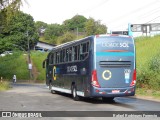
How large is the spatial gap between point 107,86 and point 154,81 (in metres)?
7.18

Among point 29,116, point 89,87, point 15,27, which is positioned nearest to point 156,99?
point 89,87

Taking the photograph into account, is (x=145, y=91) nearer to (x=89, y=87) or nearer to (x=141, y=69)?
(x=141, y=69)

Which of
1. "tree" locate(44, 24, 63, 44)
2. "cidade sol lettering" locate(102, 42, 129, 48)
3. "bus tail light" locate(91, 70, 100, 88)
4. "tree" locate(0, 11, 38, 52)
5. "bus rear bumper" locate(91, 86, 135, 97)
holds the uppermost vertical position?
"tree" locate(44, 24, 63, 44)

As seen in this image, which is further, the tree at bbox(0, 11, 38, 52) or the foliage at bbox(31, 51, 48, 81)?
the tree at bbox(0, 11, 38, 52)

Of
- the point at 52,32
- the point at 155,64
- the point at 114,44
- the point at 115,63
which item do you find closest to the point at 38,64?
the point at 52,32

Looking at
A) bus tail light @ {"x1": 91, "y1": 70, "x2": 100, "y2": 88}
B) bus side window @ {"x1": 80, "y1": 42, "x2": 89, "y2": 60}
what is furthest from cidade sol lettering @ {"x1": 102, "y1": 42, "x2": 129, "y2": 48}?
bus tail light @ {"x1": 91, "y1": 70, "x2": 100, "y2": 88}

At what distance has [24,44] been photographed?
7925cm

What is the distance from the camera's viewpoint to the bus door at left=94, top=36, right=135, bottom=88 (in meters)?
18.5

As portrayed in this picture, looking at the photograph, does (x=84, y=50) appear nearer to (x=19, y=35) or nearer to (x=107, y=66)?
(x=107, y=66)

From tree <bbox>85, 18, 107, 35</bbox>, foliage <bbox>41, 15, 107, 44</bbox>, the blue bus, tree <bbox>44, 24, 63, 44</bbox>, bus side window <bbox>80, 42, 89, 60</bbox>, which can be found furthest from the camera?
tree <bbox>44, 24, 63, 44</bbox>

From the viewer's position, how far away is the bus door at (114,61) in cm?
1850

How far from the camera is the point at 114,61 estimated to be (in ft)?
61.3

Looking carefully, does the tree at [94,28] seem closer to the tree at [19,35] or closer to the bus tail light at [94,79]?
the tree at [19,35]

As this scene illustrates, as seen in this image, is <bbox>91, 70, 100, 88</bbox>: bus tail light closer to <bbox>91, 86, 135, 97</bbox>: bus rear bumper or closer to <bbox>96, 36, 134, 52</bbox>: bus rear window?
<bbox>91, 86, 135, 97</bbox>: bus rear bumper
